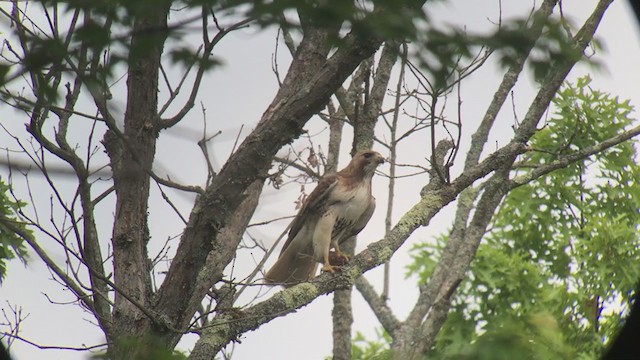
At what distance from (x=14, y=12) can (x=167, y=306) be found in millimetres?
2355

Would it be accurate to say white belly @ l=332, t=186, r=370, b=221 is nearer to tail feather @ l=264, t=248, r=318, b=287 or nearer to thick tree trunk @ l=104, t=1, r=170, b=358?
tail feather @ l=264, t=248, r=318, b=287

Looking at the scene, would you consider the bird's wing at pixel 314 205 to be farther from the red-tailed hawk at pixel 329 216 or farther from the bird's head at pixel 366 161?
the bird's head at pixel 366 161

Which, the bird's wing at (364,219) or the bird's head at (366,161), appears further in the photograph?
the bird's wing at (364,219)

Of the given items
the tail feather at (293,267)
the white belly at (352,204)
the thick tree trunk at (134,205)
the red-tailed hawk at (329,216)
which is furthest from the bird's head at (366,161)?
the thick tree trunk at (134,205)

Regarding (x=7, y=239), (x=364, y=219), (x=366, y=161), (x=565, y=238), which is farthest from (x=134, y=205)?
(x=565, y=238)

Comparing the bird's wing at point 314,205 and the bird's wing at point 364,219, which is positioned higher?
the bird's wing at point 314,205

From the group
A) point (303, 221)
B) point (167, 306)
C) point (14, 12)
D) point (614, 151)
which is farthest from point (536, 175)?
point (14, 12)

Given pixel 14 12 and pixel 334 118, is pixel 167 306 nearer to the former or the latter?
pixel 14 12

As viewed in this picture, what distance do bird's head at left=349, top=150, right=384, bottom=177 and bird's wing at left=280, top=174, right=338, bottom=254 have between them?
0.70 feet

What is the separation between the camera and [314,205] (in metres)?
7.69

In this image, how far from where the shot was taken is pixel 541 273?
9.79m

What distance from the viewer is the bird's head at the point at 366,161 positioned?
759 centimetres

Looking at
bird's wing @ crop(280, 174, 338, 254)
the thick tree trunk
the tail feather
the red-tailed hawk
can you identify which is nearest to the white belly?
the red-tailed hawk

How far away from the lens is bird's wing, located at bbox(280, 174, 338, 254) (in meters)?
7.65
